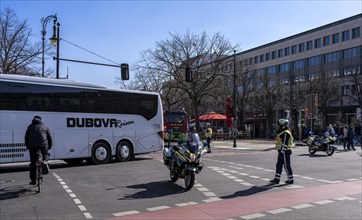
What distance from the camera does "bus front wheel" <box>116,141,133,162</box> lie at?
58.4ft

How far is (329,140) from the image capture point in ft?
77.0

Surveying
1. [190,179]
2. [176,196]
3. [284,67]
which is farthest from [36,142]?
[284,67]

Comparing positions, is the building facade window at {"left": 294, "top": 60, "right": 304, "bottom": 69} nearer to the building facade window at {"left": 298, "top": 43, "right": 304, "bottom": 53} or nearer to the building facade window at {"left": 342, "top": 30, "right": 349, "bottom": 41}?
the building facade window at {"left": 298, "top": 43, "right": 304, "bottom": 53}

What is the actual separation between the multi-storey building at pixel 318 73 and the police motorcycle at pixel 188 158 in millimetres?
40545

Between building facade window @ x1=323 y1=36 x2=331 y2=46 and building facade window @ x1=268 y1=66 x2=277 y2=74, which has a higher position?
building facade window @ x1=323 y1=36 x2=331 y2=46

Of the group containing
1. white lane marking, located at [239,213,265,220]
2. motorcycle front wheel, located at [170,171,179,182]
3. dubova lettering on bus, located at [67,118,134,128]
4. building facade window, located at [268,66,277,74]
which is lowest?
white lane marking, located at [239,213,265,220]

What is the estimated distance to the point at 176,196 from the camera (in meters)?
9.55

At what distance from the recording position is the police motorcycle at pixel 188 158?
406 inches

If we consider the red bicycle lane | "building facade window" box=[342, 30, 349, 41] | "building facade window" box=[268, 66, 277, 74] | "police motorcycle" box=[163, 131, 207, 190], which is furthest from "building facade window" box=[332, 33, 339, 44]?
"police motorcycle" box=[163, 131, 207, 190]

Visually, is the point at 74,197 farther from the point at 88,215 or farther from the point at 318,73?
the point at 318,73

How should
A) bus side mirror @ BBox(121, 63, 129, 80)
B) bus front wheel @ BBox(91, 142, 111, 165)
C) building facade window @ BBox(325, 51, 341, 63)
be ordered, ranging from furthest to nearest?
building facade window @ BBox(325, 51, 341, 63)
bus side mirror @ BBox(121, 63, 129, 80)
bus front wheel @ BBox(91, 142, 111, 165)

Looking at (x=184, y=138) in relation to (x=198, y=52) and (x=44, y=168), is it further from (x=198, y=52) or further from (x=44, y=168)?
(x=198, y=52)

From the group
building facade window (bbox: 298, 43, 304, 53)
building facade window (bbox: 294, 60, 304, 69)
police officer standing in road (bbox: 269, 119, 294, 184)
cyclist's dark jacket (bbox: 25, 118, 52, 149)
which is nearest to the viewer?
cyclist's dark jacket (bbox: 25, 118, 52, 149)

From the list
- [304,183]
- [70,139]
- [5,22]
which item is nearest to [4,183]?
[70,139]
